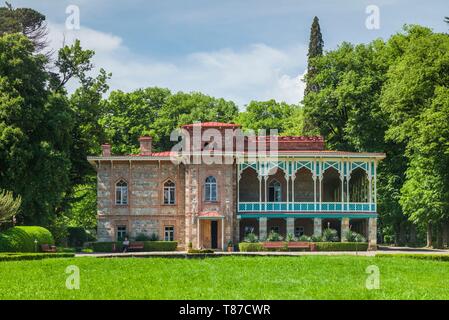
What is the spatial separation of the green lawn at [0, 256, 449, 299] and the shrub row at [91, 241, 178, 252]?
1684 centimetres

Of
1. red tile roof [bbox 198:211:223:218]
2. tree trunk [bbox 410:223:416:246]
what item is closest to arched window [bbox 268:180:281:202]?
red tile roof [bbox 198:211:223:218]

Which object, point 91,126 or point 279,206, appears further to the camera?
point 91,126

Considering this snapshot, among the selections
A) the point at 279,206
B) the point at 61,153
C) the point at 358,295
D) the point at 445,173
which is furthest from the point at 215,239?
the point at 358,295

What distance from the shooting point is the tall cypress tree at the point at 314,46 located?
65.7 m

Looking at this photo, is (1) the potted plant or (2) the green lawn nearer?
(2) the green lawn

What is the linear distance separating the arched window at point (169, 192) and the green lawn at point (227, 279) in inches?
781

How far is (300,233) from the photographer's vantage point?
53406 mm

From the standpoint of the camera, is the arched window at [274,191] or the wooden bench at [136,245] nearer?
the wooden bench at [136,245]

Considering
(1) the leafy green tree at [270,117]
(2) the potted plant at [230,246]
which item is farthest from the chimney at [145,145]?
(1) the leafy green tree at [270,117]

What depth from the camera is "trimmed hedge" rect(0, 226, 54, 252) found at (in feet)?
125

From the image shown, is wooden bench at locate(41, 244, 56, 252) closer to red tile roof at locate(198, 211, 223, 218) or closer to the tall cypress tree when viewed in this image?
red tile roof at locate(198, 211, 223, 218)

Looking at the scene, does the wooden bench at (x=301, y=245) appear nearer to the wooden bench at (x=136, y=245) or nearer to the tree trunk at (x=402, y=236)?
the wooden bench at (x=136, y=245)
